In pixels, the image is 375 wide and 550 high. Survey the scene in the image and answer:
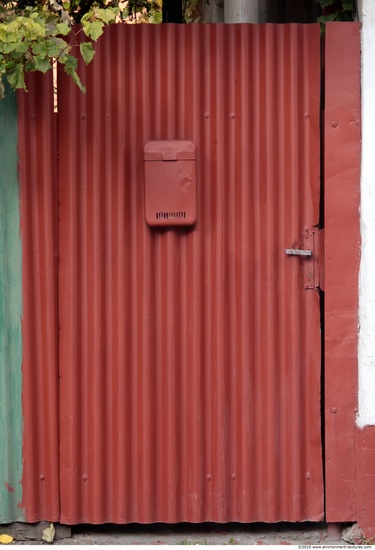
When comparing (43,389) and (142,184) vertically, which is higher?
(142,184)

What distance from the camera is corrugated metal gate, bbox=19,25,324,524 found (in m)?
4.69

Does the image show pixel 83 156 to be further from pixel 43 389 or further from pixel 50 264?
pixel 43 389

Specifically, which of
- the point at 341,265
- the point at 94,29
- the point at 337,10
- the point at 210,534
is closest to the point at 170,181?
the point at 94,29

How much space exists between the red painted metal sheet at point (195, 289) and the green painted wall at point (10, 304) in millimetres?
233

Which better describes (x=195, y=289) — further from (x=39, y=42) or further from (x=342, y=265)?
(x=39, y=42)

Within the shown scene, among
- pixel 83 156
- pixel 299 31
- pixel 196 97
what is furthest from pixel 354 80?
pixel 83 156

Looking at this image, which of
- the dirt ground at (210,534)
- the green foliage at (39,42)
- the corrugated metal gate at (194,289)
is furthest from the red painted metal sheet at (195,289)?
the green foliage at (39,42)

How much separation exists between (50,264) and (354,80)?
1.82 metres

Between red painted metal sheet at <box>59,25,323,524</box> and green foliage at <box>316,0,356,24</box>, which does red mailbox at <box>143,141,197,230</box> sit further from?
green foliage at <box>316,0,356,24</box>

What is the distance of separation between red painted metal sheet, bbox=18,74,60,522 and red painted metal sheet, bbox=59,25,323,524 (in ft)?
0.21

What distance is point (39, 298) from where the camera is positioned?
4.73 metres

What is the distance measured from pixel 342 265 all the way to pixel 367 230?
0.72ft

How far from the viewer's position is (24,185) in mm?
4695

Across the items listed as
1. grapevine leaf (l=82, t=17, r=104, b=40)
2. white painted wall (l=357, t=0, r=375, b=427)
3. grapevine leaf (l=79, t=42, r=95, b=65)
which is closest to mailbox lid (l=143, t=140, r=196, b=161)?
grapevine leaf (l=79, t=42, r=95, b=65)
